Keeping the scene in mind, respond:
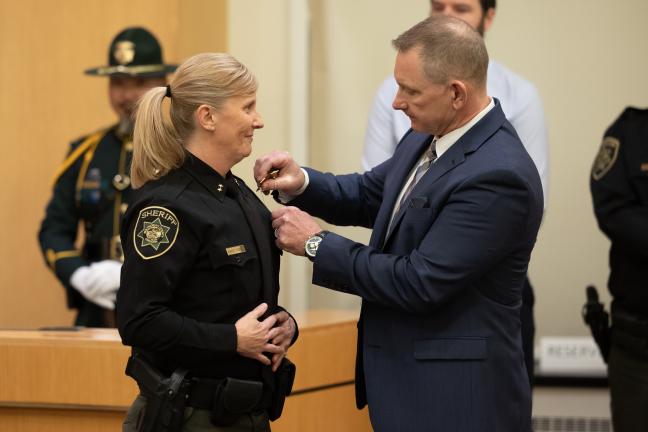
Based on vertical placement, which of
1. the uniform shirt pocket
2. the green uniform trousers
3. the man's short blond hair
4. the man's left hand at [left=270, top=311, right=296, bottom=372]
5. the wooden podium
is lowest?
the wooden podium

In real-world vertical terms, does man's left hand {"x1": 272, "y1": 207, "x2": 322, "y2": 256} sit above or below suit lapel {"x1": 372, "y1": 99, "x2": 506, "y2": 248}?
below

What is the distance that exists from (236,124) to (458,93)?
520 millimetres

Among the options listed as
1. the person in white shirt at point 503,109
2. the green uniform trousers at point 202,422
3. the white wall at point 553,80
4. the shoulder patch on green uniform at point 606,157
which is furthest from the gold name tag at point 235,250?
the white wall at point 553,80

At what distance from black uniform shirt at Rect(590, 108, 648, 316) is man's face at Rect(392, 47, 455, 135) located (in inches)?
46.2

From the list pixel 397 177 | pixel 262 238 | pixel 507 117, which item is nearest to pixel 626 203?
pixel 507 117

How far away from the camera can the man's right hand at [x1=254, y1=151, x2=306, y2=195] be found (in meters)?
2.72

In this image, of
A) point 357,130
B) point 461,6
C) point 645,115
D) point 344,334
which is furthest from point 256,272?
point 357,130

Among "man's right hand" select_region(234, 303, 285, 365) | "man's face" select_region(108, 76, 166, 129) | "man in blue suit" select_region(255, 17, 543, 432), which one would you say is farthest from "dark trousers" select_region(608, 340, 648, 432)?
"man's face" select_region(108, 76, 166, 129)

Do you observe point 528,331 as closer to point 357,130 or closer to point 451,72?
point 451,72

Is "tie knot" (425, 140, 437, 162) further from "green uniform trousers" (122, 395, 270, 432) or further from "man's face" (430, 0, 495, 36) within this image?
"man's face" (430, 0, 495, 36)

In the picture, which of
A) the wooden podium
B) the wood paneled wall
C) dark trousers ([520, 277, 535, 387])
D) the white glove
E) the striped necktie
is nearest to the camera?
the striped necktie

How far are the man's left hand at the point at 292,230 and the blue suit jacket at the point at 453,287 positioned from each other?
49 millimetres

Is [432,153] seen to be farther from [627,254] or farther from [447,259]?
[627,254]

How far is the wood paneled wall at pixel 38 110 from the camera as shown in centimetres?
507
